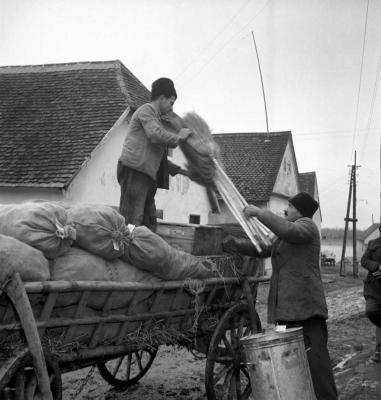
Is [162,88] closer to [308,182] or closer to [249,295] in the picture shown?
[249,295]

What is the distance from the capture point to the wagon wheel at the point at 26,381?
279 cm

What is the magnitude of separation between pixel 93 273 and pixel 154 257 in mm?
491

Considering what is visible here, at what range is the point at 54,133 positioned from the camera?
13266 millimetres

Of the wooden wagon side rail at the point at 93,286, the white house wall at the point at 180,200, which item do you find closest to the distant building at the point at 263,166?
the white house wall at the point at 180,200

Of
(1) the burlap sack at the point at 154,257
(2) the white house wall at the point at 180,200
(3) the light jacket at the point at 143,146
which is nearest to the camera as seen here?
(1) the burlap sack at the point at 154,257

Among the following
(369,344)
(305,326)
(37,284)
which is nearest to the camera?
(37,284)

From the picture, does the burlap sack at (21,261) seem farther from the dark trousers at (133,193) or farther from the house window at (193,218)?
the house window at (193,218)

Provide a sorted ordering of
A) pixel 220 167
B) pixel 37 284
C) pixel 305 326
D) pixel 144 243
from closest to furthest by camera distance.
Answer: pixel 37 284 < pixel 144 243 < pixel 305 326 < pixel 220 167

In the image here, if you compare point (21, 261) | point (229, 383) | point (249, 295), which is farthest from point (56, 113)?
point (21, 261)

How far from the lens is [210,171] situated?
4777 millimetres

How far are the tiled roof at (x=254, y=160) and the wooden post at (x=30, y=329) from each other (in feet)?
65.3

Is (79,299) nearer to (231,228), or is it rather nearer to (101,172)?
(231,228)

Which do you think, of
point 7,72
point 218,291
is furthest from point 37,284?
point 7,72

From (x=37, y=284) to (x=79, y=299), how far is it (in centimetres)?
40
